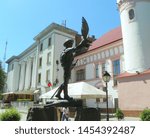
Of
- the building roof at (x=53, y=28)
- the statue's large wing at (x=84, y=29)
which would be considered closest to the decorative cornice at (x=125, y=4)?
the building roof at (x=53, y=28)

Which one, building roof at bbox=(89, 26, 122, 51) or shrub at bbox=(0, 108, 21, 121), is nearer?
shrub at bbox=(0, 108, 21, 121)

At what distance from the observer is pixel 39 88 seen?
39.8 metres

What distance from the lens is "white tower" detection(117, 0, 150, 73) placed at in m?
20.7

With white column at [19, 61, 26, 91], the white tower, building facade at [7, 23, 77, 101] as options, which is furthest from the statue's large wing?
white column at [19, 61, 26, 91]

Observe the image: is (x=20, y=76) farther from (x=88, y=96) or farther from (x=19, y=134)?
(x=19, y=134)

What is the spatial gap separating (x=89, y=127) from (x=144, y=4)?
20.1 m

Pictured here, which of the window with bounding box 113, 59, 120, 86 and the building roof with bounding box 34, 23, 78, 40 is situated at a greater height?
the building roof with bounding box 34, 23, 78, 40

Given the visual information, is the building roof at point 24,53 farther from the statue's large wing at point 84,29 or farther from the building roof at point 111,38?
the statue's large wing at point 84,29

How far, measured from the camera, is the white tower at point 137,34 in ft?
68.0

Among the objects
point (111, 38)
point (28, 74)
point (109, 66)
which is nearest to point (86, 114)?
point (109, 66)

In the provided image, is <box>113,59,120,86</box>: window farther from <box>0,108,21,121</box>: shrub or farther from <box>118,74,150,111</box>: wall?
<box>0,108,21,121</box>: shrub

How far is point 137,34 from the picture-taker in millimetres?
21234

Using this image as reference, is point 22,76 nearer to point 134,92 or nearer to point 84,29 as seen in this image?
point 134,92

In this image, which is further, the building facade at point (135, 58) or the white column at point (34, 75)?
the white column at point (34, 75)
